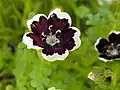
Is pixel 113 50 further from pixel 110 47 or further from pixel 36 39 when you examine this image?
pixel 36 39

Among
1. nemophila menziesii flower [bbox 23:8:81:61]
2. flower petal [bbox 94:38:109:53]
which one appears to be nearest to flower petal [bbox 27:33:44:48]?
nemophila menziesii flower [bbox 23:8:81:61]

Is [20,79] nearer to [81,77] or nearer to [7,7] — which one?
[81,77]

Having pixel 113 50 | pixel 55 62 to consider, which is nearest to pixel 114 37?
pixel 113 50

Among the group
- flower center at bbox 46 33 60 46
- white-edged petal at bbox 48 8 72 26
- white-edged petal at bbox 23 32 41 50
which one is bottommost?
white-edged petal at bbox 23 32 41 50

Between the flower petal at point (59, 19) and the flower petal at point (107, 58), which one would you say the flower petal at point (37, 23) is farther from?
the flower petal at point (107, 58)

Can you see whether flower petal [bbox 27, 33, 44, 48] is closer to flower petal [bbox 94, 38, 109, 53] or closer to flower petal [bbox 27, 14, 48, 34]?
flower petal [bbox 27, 14, 48, 34]

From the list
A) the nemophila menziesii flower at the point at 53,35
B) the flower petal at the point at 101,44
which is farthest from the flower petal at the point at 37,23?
the flower petal at the point at 101,44

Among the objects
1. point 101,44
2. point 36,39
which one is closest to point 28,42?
point 36,39
